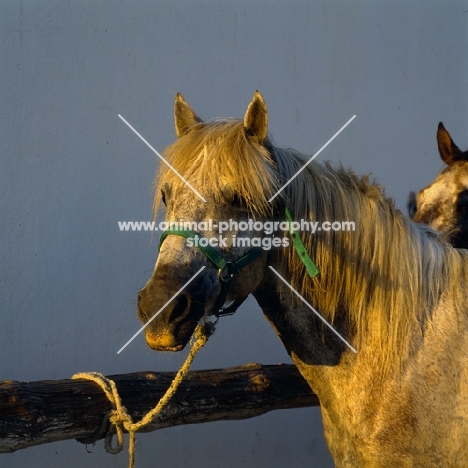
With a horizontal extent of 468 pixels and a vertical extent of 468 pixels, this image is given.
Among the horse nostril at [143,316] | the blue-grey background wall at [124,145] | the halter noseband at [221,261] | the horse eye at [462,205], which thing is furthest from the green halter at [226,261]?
the horse eye at [462,205]

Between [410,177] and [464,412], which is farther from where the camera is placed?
[410,177]

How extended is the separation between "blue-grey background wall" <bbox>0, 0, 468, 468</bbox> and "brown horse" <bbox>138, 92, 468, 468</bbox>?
48.3 inches

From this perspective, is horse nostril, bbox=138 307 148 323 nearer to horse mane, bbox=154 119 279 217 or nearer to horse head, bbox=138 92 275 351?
horse head, bbox=138 92 275 351

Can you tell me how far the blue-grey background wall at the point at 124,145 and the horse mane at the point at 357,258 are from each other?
1253 mm

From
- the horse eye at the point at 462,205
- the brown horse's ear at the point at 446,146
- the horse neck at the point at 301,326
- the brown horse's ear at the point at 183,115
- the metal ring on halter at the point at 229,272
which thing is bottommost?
the horse neck at the point at 301,326

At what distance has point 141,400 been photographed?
110 inches

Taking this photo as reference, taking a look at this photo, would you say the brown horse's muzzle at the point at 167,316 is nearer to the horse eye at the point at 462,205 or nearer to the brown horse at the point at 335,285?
the brown horse at the point at 335,285

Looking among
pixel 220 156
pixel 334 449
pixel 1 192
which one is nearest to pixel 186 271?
pixel 220 156

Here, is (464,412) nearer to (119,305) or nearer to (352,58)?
(119,305)

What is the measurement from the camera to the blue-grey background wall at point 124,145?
3404 millimetres

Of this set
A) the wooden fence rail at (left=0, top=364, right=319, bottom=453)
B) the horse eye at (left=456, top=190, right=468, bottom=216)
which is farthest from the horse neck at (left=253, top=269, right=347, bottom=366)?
the horse eye at (left=456, top=190, right=468, bottom=216)

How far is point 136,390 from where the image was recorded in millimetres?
2801

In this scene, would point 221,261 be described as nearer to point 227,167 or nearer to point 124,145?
point 227,167

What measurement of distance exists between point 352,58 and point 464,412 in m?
2.91
